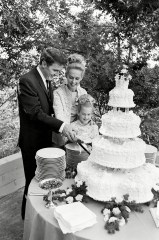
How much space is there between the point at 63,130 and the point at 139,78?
6.44 feet

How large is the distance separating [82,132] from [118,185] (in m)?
0.97

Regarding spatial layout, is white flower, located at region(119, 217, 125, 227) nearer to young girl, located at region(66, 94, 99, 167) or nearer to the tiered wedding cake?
the tiered wedding cake

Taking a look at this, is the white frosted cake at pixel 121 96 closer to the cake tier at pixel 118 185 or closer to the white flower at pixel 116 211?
the cake tier at pixel 118 185

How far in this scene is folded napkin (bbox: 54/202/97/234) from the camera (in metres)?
1.91

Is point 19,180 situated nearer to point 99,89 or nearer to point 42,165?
point 99,89

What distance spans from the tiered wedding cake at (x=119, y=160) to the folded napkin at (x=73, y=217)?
0.21 m

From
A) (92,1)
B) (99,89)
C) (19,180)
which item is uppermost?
(92,1)

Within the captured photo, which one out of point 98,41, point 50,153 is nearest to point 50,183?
point 50,153

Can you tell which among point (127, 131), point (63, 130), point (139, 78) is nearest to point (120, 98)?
point (127, 131)

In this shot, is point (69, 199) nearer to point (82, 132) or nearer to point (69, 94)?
point (82, 132)

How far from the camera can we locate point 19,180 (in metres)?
4.57

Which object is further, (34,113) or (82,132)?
(82,132)

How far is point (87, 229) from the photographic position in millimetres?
1952

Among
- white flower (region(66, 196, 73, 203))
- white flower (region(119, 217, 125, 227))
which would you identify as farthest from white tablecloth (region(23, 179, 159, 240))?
white flower (region(66, 196, 73, 203))
